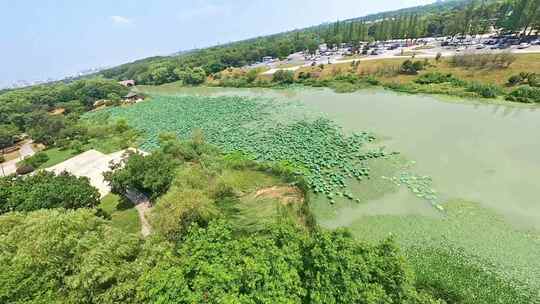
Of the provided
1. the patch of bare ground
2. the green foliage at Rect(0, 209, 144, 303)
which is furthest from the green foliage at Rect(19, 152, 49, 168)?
the patch of bare ground

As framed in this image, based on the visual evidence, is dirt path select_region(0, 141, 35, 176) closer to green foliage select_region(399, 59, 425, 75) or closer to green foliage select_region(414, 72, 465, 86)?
green foliage select_region(414, 72, 465, 86)

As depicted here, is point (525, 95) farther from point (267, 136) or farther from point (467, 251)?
point (267, 136)

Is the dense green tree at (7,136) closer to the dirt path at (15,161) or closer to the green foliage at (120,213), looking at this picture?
the dirt path at (15,161)

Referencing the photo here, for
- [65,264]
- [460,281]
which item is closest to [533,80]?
[460,281]

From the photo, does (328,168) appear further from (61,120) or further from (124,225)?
(61,120)

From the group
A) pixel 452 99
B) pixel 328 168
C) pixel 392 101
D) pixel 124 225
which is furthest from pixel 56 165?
pixel 452 99
